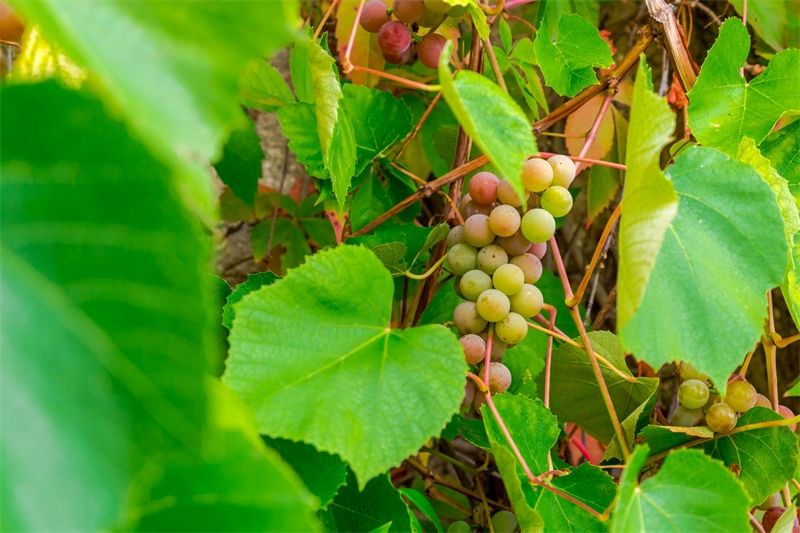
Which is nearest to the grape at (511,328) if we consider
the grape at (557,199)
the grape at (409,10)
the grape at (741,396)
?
the grape at (557,199)

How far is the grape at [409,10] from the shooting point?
28.7 inches

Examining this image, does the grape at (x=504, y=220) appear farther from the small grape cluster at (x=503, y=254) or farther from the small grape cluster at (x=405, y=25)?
the small grape cluster at (x=405, y=25)

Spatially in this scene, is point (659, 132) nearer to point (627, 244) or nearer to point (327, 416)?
point (627, 244)

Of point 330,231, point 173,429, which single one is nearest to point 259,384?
point 173,429

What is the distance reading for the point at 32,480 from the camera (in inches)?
10.0

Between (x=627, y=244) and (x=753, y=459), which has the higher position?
(x=627, y=244)

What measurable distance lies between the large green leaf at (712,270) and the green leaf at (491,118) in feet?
0.48

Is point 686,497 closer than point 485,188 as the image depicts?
Yes

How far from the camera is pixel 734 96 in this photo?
2.46 feet

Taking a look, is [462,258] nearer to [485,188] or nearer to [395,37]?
[485,188]

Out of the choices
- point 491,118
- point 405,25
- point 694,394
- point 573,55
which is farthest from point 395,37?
point 694,394

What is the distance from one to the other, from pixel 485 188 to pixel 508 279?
9cm

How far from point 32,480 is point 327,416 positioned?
265mm

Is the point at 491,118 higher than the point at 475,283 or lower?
higher
